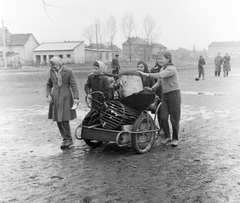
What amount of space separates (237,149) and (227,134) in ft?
3.52

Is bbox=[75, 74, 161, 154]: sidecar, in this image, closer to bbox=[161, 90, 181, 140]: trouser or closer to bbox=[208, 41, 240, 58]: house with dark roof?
bbox=[161, 90, 181, 140]: trouser

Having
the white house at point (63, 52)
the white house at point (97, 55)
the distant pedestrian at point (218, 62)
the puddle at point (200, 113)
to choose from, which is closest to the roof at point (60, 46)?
the white house at point (63, 52)

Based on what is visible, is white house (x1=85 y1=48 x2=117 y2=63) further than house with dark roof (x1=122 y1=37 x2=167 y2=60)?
Yes

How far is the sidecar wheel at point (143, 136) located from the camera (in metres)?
5.39

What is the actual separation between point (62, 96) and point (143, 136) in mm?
1554

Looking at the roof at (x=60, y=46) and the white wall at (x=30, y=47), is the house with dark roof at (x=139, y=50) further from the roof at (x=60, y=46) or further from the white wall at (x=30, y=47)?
the white wall at (x=30, y=47)

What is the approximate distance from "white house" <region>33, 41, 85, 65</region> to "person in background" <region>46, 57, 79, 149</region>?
5784 cm

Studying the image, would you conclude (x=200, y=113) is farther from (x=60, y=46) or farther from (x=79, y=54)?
(x=60, y=46)

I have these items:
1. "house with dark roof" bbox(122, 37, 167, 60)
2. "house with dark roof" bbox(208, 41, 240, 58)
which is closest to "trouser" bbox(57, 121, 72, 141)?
"house with dark roof" bbox(122, 37, 167, 60)

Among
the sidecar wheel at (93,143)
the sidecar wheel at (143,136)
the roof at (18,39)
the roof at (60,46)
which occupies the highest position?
the roof at (18,39)

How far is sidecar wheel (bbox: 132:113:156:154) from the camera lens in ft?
17.7

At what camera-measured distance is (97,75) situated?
228 inches

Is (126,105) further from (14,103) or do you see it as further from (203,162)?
(14,103)

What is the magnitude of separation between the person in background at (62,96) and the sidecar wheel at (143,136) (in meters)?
1.17
